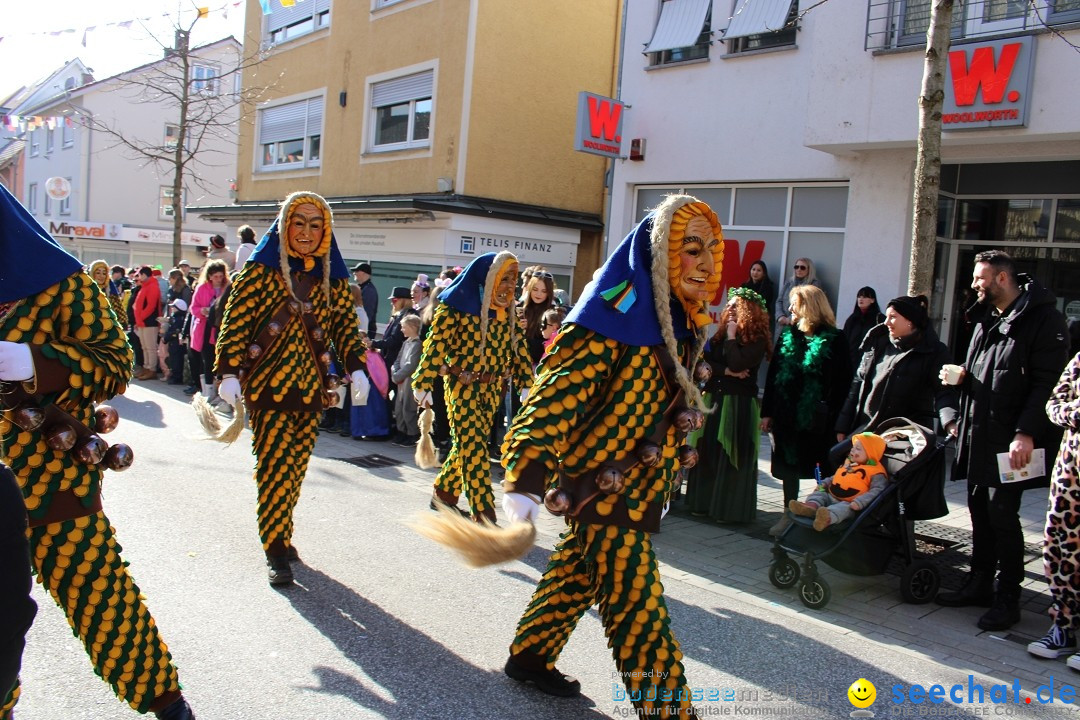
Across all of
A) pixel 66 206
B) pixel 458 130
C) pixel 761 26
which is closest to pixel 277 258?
pixel 761 26

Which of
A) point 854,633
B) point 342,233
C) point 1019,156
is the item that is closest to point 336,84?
point 342,233

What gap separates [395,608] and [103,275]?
33.5 feet

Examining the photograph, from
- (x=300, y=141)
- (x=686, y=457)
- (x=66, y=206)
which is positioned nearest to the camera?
(x=686, y=457)

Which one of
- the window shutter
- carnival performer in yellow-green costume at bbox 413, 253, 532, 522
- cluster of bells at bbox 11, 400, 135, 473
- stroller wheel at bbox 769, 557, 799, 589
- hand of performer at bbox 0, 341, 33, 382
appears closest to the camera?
hand of performer at bbox 0, 341, 33, 382

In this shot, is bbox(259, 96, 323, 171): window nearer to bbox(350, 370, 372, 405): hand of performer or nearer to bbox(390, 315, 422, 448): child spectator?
bbox(390, 315, 422, 448): child spectator

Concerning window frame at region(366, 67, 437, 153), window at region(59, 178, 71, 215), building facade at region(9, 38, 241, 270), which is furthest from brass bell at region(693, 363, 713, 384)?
window at region(59, 178, 71, 215)

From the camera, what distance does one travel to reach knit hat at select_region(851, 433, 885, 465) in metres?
5.44

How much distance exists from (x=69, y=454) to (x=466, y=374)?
3.29 m

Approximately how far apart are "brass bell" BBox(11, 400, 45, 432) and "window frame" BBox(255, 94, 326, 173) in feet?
62.0

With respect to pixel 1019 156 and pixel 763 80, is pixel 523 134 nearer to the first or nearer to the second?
pixel 763 80

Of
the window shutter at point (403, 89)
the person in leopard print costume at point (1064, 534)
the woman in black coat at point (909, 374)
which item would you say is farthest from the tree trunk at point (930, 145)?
the window shutter at point (403, 89)

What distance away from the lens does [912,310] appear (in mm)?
5668

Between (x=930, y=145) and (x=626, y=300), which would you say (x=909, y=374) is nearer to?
(x=930, y=145)

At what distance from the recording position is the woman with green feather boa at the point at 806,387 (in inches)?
260
